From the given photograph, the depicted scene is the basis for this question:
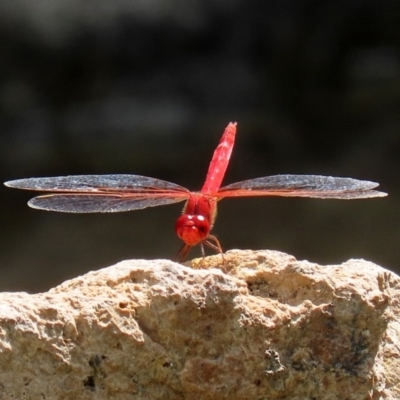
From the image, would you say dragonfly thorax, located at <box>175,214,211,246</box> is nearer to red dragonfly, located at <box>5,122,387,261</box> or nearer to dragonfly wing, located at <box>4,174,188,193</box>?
red dragonfly, located at <box>5,122,387,261</box>

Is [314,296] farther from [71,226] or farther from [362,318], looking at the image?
[71,226]

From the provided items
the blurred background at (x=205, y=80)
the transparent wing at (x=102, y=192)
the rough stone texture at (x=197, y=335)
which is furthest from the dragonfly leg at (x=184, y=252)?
the blurred background at (x=205, y=80)

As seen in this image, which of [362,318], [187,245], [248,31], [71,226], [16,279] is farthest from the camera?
[248,31]

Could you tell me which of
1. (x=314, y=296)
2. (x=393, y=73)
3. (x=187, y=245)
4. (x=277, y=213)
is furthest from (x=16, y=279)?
(x=314, y=296)

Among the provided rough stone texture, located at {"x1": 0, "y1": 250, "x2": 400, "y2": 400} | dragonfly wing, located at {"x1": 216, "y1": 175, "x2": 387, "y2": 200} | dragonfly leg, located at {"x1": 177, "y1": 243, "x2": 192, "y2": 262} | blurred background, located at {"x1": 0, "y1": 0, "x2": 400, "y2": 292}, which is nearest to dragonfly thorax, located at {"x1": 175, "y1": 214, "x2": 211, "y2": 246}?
dragonfly leg, located at {"x1": 177, "y1": 243, "x2": 192, "y2": 262}

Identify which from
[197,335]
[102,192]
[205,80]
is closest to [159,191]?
[102,192]

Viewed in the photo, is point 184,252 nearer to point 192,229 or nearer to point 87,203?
point 192,229
